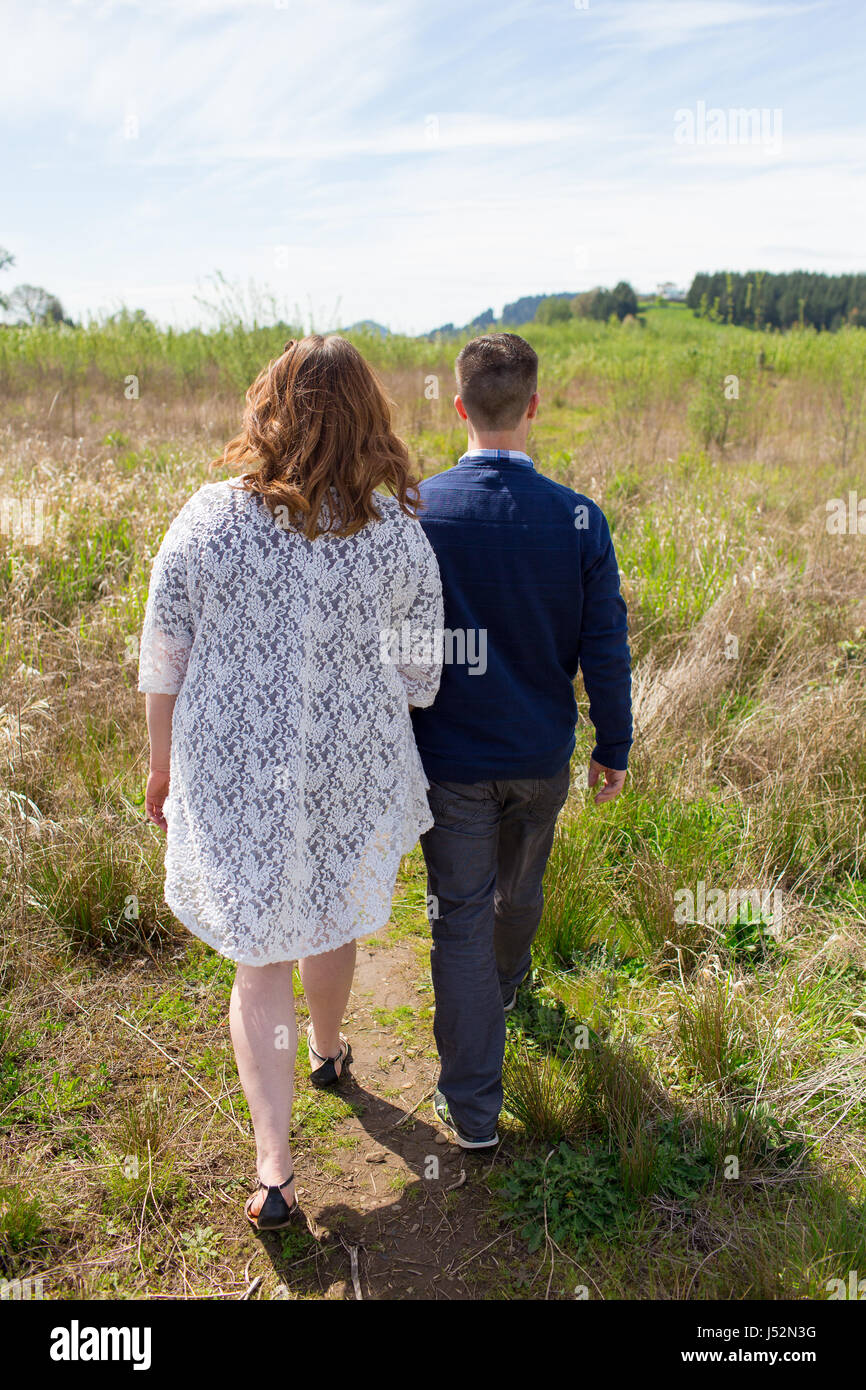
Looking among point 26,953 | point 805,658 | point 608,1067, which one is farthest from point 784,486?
point 26,953

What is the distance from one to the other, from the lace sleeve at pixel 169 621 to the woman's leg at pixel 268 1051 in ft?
2.17

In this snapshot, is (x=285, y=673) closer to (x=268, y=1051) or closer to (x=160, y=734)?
(x=160, y=734)

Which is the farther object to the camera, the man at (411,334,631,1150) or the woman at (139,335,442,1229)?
the man at (411,334,631,1150)

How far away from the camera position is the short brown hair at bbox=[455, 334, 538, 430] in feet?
6.77

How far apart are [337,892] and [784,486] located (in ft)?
21.6

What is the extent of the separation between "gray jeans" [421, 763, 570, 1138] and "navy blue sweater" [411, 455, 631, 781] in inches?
3.1

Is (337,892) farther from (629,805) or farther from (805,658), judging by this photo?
(805,658)

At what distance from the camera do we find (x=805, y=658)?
14.9 ft

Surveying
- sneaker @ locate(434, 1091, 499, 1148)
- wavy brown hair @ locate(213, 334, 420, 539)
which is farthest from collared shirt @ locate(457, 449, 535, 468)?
sneaker @ locate(434, 1091, 499, 1148)

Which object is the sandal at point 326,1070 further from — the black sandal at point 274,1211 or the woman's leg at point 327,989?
the black sandal at point 274,1211

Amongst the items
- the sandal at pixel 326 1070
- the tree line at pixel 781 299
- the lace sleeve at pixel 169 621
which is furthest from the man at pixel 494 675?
the tree line at pixel 781 299

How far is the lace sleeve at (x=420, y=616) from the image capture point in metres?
1.94

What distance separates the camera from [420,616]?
1987 mm

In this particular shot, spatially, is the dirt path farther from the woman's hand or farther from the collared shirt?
the collared shirt
